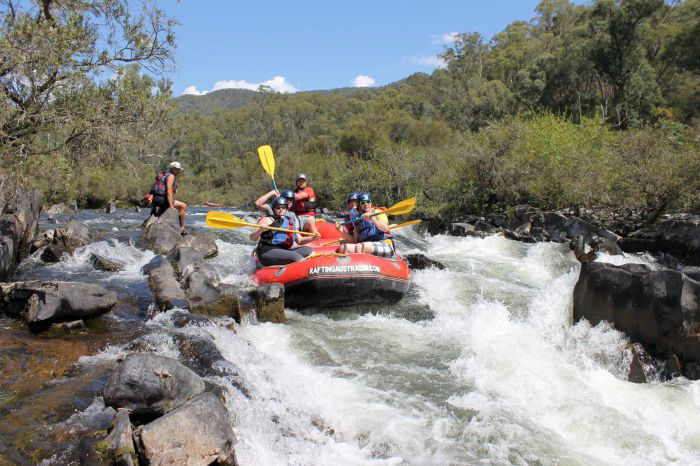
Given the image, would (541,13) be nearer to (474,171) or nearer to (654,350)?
(474,171)

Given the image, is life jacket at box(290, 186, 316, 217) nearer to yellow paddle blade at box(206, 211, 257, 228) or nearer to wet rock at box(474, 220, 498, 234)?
yellow paddle blade at box(206, 211, 257, 228)

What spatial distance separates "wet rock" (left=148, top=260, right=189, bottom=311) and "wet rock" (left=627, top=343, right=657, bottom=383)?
5309 millimetres

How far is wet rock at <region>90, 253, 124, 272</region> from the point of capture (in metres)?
8.56

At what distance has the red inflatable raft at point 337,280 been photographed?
7.23m

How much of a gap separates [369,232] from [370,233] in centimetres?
2

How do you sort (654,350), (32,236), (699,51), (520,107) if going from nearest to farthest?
(654,350)
(32,236)
(699,51)
(520,107)

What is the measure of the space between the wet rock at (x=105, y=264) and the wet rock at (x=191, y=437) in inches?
228

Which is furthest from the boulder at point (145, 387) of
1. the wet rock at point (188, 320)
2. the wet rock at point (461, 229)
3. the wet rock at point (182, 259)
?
the wet rock at point (461, 229)

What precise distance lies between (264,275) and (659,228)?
9426 mm

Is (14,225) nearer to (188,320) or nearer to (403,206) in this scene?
(188,320)

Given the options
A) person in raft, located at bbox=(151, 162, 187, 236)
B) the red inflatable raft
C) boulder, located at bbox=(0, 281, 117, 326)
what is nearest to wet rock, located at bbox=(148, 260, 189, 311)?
boulder, located at bbox=(0, 281, 117, 326)

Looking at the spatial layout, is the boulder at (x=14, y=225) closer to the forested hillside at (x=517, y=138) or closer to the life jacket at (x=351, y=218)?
the forested hillside at (x=517, y=138)

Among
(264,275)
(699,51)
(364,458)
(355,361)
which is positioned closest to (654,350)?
(355,361)

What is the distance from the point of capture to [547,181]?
16.3m
